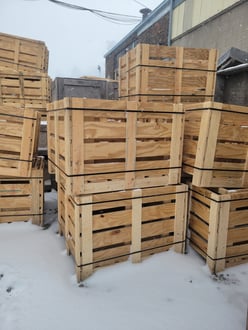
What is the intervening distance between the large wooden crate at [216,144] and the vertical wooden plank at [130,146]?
720 mm

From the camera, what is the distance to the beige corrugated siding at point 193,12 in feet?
22.4

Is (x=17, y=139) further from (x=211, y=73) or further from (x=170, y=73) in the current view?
(x=211, y=73)

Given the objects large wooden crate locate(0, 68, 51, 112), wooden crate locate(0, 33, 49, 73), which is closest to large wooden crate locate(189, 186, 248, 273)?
large wooden crate locate(0, 68, 51, 112)

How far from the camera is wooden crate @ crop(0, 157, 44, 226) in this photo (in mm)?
3758

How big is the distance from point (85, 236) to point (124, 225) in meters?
0.47

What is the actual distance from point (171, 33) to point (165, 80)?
7.15 m

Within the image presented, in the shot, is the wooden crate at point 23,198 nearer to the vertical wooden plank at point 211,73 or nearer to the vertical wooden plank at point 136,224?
the vertical wooden plank at point 136,224

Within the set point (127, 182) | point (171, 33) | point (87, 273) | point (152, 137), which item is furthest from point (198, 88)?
point (171, 33)

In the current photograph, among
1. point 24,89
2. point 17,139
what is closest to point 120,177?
point 17,139

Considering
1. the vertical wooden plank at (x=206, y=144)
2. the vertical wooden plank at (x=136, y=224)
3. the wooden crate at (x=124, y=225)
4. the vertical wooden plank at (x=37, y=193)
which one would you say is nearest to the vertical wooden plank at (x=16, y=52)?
the vertical wooden plank at (x=37, y=193)

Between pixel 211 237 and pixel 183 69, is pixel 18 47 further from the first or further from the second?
pixel 211 237

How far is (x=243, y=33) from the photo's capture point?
5.98m

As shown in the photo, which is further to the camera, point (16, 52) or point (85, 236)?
point (16, 52)

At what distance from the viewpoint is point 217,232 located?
2.79m
